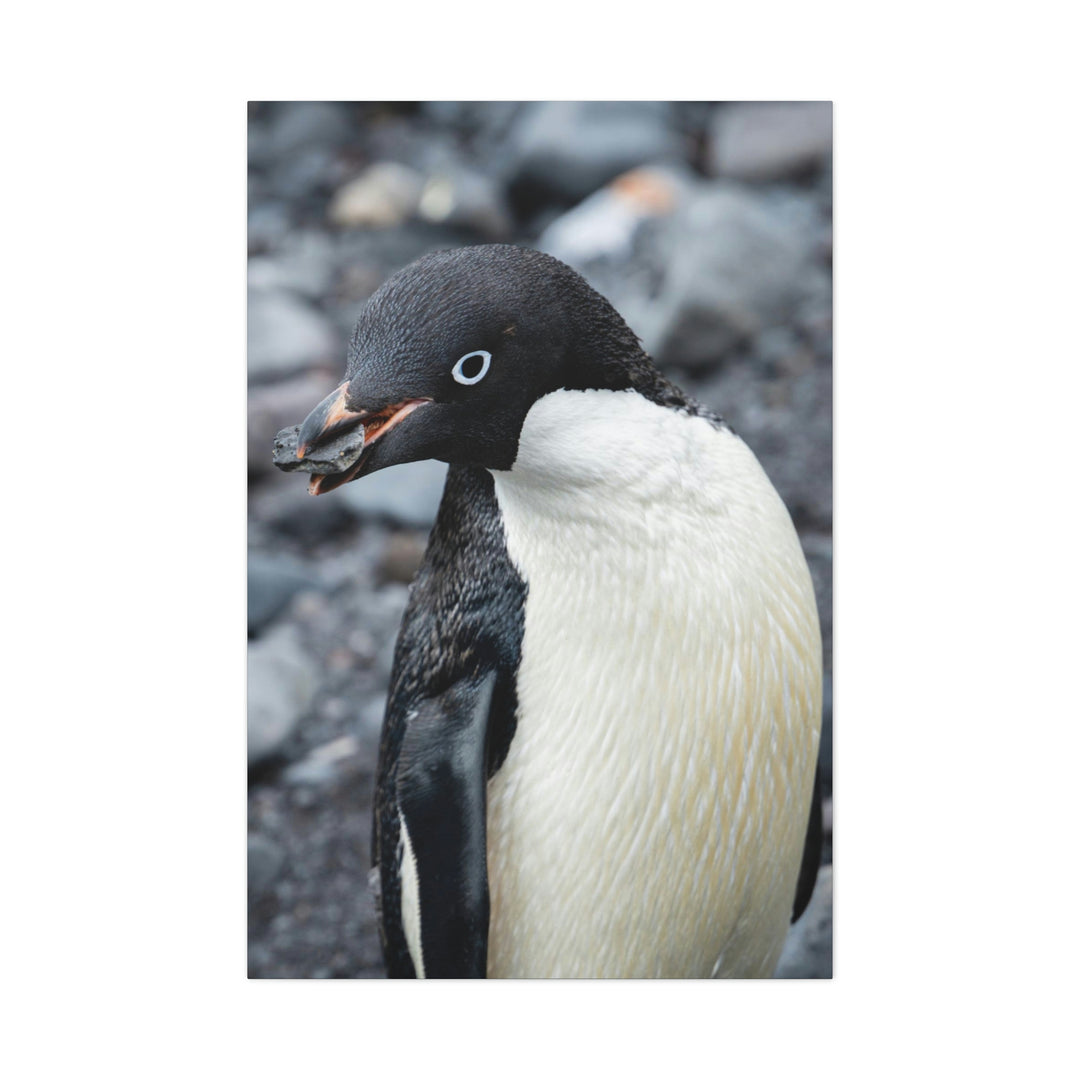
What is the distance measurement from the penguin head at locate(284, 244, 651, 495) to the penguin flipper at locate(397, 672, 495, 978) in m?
0.29

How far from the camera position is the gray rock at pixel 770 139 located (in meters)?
1.68

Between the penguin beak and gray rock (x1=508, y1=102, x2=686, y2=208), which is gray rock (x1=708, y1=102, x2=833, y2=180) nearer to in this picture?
gray rock (x1=508, y1=102, x2=686, y2=208)

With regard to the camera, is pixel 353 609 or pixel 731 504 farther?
pixel 353 609

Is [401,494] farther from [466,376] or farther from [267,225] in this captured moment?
[466,376]

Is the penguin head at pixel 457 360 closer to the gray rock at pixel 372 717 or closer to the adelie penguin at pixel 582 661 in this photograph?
the adelie penguin at pixel 582 661

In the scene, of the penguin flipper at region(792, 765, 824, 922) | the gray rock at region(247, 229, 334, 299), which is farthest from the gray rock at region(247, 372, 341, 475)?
the penguin flipper at region(792, 765, 824, 922)

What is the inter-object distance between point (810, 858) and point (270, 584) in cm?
88

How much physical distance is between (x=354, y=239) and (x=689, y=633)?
38.5 inches

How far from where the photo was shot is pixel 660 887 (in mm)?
1423

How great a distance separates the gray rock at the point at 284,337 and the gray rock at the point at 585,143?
38 centimetres

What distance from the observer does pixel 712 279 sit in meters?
1.94
